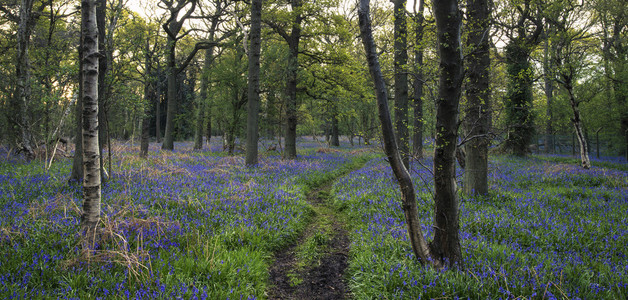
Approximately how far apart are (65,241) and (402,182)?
4.62 meters

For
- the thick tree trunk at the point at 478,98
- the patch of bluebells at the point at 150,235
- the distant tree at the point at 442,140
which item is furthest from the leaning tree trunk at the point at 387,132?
the thick tree trunk at the point at 478,98

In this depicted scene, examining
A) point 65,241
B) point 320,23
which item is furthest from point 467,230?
point 320,23

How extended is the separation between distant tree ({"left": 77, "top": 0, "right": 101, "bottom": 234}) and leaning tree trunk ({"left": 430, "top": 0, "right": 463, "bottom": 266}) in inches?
174

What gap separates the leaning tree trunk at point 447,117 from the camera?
10.5ft

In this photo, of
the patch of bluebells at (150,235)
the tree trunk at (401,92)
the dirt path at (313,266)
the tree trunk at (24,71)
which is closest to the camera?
the patch of bluebells at (150,235)

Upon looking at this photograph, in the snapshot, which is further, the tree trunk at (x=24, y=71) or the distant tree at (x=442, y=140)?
the tree trunk at (x=24, y=71)

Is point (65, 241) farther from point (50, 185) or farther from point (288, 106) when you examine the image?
point (288, 106)

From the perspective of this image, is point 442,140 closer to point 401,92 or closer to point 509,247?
point 509,247

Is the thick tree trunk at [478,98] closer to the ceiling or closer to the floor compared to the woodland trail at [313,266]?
closer to the ceiling

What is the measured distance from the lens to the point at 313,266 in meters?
4.75

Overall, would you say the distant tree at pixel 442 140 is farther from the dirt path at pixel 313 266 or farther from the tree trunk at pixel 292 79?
the tree trunk at pixel 292 79

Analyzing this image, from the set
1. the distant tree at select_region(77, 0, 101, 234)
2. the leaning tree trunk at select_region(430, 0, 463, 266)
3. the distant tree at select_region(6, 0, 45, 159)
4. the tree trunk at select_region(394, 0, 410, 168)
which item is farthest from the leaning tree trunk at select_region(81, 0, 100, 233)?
the distant tree at select_region(6, 0, 45, 159)

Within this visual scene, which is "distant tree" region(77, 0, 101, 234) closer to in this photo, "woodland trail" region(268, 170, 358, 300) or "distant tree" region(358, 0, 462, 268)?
"woodland trail" region(268, 170, 358, 300)

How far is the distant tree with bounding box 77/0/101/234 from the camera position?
366 cm
